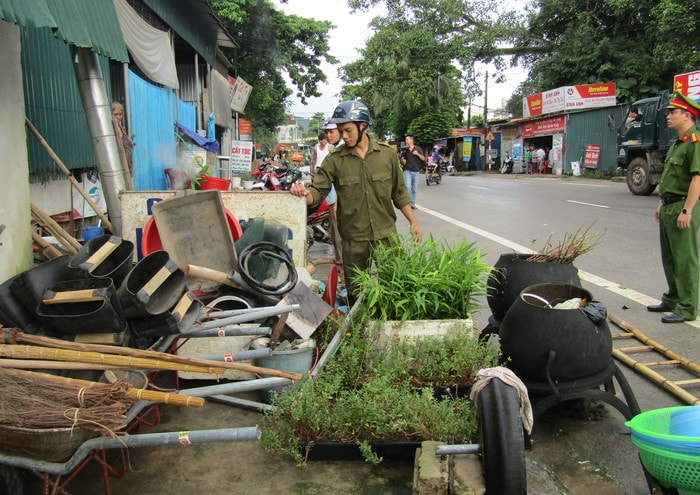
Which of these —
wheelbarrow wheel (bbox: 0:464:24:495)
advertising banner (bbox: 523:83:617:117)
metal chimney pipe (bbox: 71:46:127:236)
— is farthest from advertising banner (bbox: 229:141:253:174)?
advertising banner (bbox: 523:83:617:117)

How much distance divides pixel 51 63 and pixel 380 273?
201 inches

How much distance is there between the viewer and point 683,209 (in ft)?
16.1

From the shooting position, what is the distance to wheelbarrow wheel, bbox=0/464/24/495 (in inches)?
97.5

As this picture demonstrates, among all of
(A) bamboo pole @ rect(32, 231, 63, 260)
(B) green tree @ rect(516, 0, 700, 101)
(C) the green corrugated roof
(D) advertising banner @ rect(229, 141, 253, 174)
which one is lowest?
(A) bamboo pole @ rect(32, 231, 63, 260)

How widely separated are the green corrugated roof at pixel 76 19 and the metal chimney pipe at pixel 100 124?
30cm

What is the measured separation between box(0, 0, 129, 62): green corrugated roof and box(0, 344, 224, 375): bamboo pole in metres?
2.22

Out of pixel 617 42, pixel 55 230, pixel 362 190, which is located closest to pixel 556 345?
pixel 362 190

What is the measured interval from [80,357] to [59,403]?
0.23 m

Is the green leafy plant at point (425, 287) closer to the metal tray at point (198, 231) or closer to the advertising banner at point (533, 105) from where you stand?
the metal tray at point (198, 231)

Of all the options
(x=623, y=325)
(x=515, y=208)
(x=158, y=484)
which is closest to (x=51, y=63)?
(x=158, y=484)

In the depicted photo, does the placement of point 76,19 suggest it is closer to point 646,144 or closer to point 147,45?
point 147,45

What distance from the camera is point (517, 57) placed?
34.4 meters

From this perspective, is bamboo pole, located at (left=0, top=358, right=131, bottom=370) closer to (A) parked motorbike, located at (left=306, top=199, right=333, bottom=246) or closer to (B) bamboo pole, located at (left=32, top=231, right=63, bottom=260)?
(B) bamboo pole, located at (left=32, top=231, right=63, bottom=260)

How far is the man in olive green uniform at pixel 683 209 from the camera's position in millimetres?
4875
